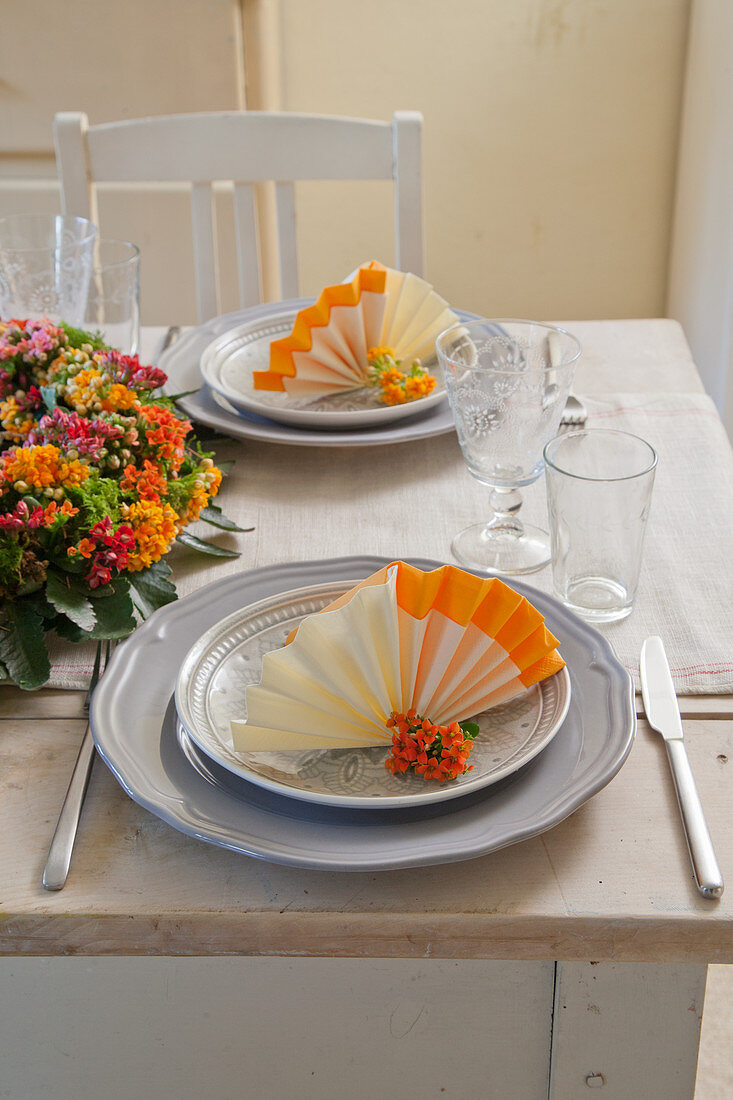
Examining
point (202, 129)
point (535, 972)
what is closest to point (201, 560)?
point (535, 972)

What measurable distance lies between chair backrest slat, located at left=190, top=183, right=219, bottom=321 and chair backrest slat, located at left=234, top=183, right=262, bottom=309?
0.13 feet

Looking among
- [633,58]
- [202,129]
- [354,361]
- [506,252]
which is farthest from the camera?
[506,252]

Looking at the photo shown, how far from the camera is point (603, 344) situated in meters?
1.23

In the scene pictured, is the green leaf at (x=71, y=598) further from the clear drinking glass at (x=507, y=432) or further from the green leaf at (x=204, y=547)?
the clear drinking glass at (x=507, y=432)

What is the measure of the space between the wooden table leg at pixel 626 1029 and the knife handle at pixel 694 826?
100 millimetres

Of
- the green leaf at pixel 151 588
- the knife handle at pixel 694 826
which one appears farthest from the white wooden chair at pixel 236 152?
the knife handle at pixel 694 826

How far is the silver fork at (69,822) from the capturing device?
539mm

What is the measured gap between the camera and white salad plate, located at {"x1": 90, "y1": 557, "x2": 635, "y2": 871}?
1.70 feet

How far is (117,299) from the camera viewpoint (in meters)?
1.06

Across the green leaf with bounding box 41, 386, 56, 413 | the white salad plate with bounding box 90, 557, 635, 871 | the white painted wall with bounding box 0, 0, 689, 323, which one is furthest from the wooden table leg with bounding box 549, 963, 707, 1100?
the white painted wall with bounding box 0, 0, 689, 323

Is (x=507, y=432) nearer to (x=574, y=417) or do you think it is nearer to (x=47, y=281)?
(x=574, y=417)

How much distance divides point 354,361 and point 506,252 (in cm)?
171

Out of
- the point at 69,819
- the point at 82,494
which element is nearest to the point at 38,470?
the point at 82,494

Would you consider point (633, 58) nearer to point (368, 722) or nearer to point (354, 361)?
point (354, 361)
